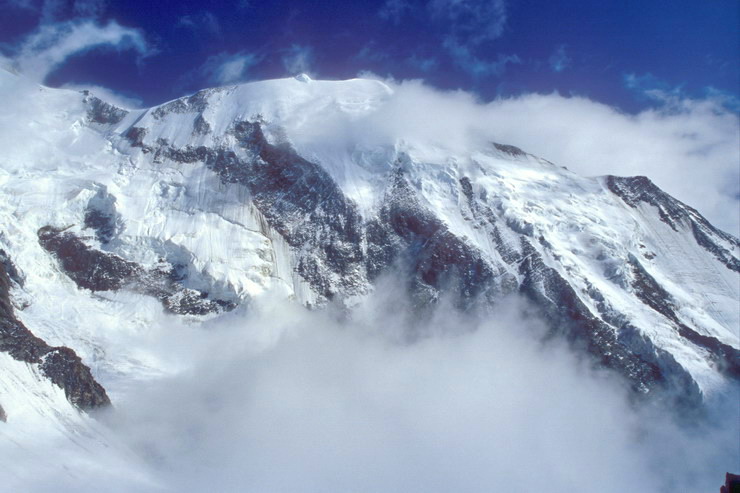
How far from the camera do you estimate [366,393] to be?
481 ft

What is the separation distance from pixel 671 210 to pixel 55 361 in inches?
6888

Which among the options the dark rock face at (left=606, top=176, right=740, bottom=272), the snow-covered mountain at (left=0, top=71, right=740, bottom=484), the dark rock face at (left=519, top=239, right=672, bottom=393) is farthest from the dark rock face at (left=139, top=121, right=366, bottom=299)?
the dark rock face at (left=606, top=176, right=740, bottom=272)

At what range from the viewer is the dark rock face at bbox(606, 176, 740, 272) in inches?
7160

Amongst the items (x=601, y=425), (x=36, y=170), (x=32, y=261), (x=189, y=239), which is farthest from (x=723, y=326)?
(x=36, y=170)

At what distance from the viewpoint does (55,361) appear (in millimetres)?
98000

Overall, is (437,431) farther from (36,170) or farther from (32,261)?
(36,170)

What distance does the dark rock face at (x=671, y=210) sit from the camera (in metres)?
182

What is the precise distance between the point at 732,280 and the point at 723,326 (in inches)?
985

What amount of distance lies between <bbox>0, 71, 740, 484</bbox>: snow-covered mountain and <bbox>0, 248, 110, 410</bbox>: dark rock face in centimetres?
120

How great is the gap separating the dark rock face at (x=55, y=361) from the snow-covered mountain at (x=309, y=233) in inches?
47.1

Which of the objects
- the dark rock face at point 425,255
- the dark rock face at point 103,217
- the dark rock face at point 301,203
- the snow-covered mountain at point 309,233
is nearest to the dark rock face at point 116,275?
the snow-covered mountain at point 309,233

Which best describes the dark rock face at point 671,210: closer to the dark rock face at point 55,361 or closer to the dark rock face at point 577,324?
the dark rock face at point 577,324

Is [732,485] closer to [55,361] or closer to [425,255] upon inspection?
[55,361]

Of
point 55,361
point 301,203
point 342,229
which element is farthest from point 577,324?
point 55,361
